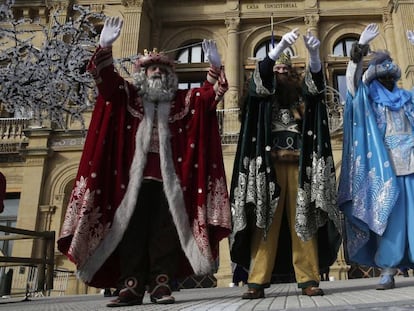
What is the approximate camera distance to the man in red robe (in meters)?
3.30

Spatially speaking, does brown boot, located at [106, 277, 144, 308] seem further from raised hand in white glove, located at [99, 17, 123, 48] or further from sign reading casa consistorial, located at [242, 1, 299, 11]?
sign reading casa consistorial, located at [242, 1, 299, 11]

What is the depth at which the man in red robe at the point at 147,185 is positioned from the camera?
3297 millimetres

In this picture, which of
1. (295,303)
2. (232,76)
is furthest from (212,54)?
(232,76)

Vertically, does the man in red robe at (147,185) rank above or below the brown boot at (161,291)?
above

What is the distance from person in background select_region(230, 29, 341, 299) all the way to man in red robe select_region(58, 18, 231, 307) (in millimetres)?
240

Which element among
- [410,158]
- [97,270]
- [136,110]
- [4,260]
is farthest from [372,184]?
[4,260]

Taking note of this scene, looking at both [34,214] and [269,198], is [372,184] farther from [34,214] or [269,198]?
[34,214]

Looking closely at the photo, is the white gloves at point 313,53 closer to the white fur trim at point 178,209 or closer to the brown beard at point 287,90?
the brown beard at point 287,90

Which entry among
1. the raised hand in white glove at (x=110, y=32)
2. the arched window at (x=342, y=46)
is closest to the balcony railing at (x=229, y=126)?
the arched window at (x=342, y=46)

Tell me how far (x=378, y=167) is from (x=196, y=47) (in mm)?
12580

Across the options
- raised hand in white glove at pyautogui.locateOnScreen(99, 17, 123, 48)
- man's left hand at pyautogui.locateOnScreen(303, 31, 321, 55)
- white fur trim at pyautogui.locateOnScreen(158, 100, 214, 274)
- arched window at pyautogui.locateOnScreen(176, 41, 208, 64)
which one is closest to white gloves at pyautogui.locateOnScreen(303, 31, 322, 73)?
man's left hand at pyautogui.locateOnScreen(303, 31, 321, 55)

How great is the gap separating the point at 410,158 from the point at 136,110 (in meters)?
2.49

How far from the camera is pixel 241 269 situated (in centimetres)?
398

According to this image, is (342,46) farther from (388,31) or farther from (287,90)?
(287,90)
